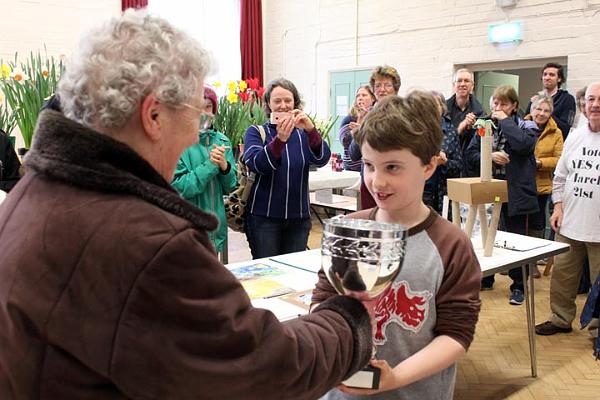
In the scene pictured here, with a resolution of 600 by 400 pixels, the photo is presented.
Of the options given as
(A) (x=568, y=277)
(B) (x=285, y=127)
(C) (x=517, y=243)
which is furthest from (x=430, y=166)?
(A) (x=568, y=277)

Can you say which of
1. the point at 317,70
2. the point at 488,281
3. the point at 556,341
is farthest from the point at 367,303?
the point at 317,70

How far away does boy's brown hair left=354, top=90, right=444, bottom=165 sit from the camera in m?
1.25

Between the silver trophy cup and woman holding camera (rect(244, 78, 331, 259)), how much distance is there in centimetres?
188

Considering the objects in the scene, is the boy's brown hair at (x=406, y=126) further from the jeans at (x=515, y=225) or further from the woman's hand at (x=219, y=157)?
the jeans at (x=515, y=225)

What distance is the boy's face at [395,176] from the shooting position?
127 cm

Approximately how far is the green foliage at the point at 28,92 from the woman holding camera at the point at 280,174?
118cm

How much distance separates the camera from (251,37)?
891cm

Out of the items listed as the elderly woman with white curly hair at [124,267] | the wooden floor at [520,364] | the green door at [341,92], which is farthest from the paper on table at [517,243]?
the green door at [341,92]

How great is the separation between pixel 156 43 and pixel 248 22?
27.8 feet

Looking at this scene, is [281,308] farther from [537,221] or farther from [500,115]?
[537,221]

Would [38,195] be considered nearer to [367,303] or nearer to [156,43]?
[156,43]

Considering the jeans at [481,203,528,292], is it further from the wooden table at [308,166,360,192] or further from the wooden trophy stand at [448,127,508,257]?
the wooden trophy stand at [448,127,508,257]

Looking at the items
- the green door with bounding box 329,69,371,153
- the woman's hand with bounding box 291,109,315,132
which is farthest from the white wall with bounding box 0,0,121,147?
the woman's hand with bounding box 291,109,315,132

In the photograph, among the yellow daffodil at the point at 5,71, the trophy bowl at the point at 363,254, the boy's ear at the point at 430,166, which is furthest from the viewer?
the yellow daffodil at the point at 5,71
